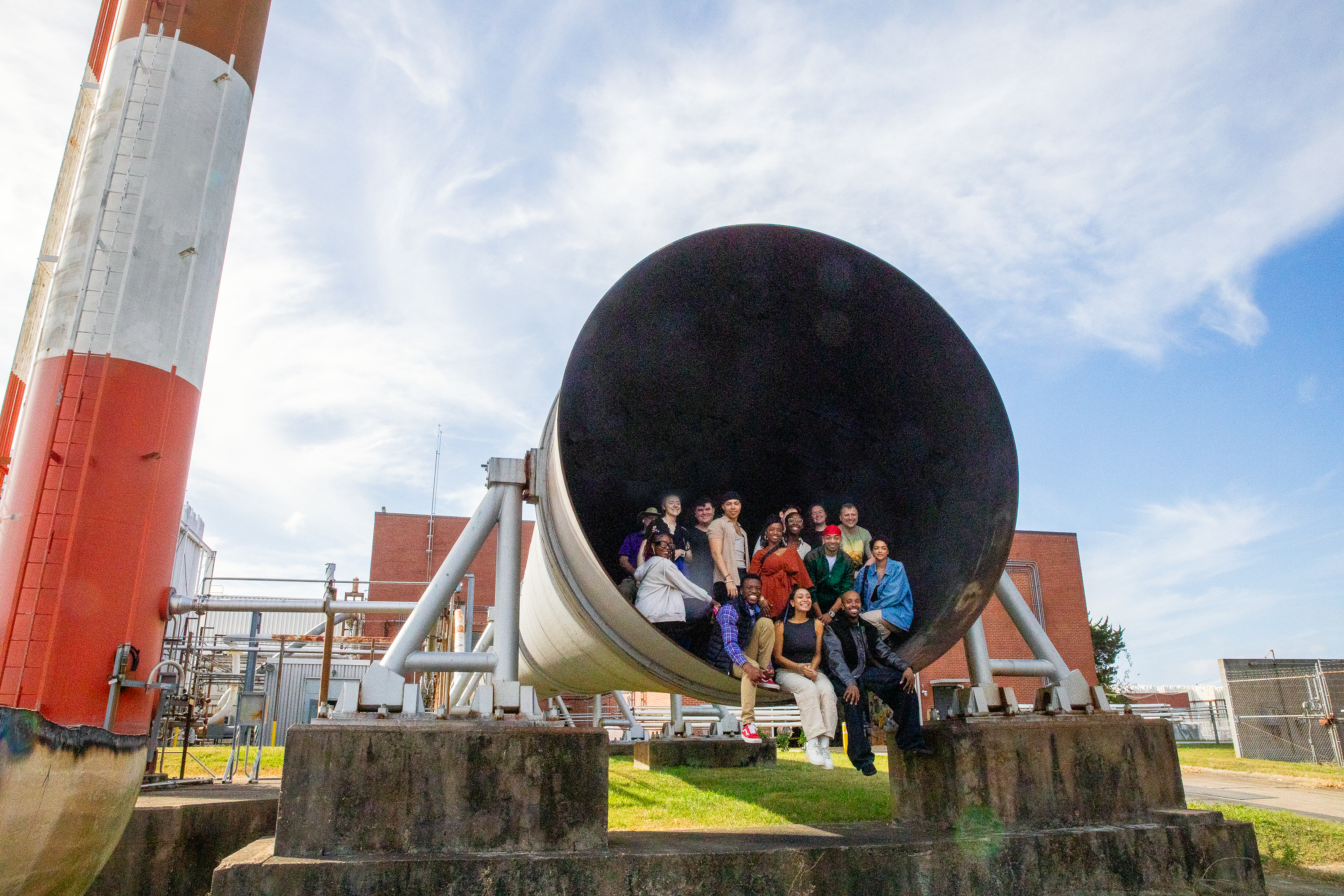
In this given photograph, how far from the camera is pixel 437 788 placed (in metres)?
3.59

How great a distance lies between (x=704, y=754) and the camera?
36.0 ft

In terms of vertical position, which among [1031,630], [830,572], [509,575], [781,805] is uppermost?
[830,572]

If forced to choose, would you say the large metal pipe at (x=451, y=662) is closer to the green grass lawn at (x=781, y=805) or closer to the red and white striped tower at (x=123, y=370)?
the green grass lawn at (x=781, y=805)

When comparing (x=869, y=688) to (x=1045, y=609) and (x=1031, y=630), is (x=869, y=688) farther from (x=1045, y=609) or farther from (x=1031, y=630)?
(x=1045, y=609)

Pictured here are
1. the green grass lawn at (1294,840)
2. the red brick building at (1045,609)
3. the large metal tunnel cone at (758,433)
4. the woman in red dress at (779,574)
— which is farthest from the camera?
the red brick building at (1045,609)

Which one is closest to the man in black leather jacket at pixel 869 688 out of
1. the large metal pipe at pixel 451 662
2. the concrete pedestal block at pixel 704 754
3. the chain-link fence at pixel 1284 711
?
the large metal pipe at pixel 451 662

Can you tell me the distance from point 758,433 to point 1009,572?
23465 mm

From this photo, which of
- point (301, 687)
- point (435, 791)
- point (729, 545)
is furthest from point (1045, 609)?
point (435, 791)

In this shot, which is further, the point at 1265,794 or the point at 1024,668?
the point at 1265,794

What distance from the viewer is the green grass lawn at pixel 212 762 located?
9617 millimetres

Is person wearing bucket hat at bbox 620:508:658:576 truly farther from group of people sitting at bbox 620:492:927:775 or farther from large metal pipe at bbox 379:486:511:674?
large metal pipe at bbox 379:486:511:674

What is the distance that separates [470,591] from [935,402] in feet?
23.9

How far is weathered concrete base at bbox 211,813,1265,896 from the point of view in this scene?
132 inches

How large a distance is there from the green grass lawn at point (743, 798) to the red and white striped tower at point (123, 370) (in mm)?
4628
